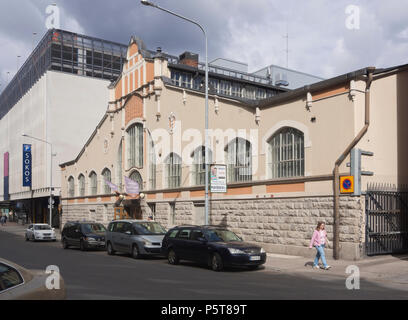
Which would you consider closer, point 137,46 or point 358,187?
point 358,187

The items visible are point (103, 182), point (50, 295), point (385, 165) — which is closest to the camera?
point (50, 295)

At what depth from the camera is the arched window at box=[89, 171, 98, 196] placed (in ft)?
130

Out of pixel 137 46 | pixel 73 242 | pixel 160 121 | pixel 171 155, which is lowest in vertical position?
pixel 73 242

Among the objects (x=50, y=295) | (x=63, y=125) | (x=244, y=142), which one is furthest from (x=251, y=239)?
(x=63, y=125)

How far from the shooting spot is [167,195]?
93.2 ft

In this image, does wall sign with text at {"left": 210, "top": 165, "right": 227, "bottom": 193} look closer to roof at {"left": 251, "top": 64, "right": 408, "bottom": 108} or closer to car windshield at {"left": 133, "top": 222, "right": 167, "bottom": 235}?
car windshield at {"left": 133, "top": 222, "right": 167, "bottom": 235}

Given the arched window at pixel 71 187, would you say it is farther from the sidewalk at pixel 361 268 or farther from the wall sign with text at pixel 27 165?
the sidewalk at pixel 361 268

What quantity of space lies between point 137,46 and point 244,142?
13869 mm

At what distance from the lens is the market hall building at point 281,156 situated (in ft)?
57.3

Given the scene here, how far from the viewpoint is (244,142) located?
22656mm
